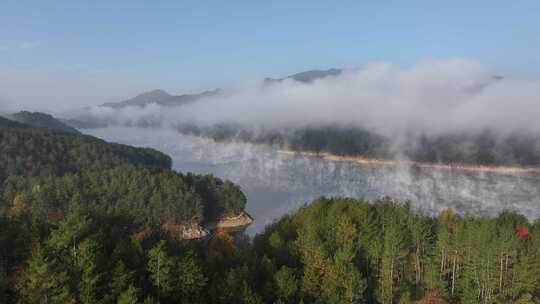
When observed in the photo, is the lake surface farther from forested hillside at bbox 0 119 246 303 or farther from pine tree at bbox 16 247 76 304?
pine tree at bbox 16 247 76 304

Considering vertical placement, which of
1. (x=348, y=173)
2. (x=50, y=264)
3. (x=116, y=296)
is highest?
(x=50, y=264)

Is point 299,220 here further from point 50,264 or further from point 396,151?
point 396,151

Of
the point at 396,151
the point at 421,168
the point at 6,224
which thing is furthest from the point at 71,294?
the point at 396,151

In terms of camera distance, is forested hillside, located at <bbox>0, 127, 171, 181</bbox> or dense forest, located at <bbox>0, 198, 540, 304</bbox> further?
forested hillside, located at <bbox>0, 127, 171, 181</bbox>

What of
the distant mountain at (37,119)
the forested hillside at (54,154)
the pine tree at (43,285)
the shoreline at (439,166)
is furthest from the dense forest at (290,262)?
the distant mountain at (37,119)

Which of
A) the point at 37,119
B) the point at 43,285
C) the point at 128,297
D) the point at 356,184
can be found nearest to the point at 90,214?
the point at 43,285

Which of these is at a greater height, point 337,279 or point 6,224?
point 6,224

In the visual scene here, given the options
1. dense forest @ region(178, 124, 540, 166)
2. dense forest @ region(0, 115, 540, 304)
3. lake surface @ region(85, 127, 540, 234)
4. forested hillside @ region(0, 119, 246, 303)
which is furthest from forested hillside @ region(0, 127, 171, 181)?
dense forest @ region(178, 124, 540, 166)
